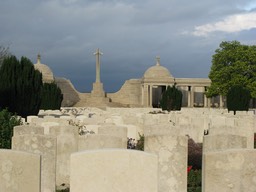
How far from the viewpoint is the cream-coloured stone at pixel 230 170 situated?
4785 millimetres

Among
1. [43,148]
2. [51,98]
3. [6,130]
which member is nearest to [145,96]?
[51,98]

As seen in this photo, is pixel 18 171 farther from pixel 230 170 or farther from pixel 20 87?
pixel 20 87

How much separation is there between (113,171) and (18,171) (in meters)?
0.87

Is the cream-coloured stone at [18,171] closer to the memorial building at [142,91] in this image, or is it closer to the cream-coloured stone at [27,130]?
the cream-coloured stone at [27,130]

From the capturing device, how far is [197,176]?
8.45 m

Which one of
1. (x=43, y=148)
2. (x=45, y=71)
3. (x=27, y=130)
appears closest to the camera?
(x=43, y=148)

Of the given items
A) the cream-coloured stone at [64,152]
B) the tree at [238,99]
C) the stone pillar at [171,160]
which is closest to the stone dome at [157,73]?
the tree at [238,99]

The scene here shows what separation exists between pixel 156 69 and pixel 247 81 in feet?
81.5

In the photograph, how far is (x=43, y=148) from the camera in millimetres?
6512

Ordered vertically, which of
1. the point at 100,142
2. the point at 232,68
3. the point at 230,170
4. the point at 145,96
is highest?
the point at 232,68

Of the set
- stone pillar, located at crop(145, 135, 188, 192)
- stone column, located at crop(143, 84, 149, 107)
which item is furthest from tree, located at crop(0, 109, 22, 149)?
stone column, located at crop(143, 84, 149, 107)

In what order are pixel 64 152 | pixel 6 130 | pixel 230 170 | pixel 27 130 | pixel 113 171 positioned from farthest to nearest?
1. pixel 6 130
2. pixel 27 130
3. pixel 64 152
4. pixel 230 170
5. pixel 113 171

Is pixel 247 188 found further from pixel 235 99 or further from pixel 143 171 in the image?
pixel 235 99

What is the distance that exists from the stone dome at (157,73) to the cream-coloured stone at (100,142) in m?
62.3
